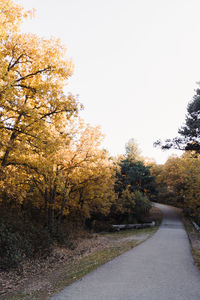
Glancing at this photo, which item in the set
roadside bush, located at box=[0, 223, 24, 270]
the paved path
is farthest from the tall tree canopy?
roadside bush, located at box=[0, 223, 24, 270]

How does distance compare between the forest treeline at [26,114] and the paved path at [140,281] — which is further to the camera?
the forest treeline at [26,114]

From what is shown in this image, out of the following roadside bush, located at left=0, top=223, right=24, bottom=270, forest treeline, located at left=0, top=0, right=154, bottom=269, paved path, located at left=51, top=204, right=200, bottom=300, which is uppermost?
forest treeline, located at left=0, top=0, right=154, bottom=269

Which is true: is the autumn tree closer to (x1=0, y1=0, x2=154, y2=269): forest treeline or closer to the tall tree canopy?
(x1=0, y1=0, x2=154, y2=269): forest treeline

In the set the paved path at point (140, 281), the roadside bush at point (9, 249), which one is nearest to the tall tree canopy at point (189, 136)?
the paved path at point (140, 281)

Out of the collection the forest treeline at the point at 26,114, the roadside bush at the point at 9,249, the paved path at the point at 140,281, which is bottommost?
the paved path at the point at 140,281

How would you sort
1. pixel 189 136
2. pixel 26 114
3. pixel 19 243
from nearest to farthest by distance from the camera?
pixel 26 114
pixel 19 243
pixel 189 136

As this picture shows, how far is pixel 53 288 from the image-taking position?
598cm

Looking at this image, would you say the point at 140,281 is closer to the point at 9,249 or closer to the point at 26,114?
the point at 9,249

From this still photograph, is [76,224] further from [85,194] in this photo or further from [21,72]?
[21,72]

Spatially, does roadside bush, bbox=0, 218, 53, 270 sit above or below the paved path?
above

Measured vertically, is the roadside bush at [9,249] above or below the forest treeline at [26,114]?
below

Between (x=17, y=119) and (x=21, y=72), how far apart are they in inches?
79.7

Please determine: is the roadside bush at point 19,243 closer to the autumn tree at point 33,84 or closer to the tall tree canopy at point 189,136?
the autumn tree at point 33,84

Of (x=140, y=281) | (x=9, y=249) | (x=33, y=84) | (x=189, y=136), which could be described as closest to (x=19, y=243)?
(x=9, y=249)
